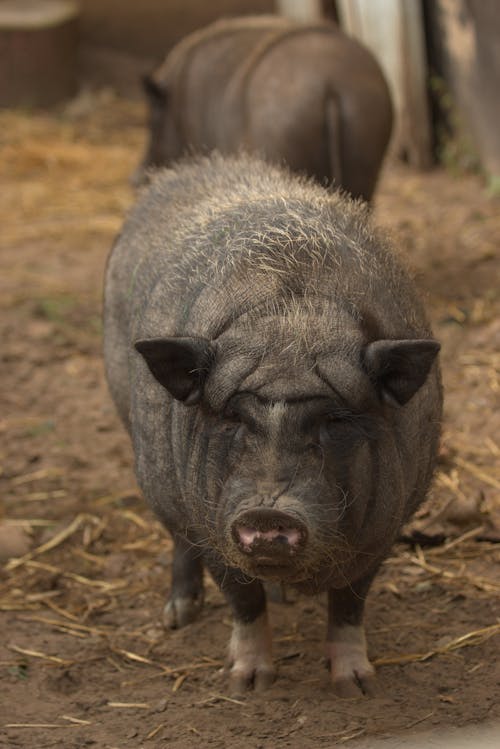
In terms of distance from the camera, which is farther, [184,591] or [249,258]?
[184,591]

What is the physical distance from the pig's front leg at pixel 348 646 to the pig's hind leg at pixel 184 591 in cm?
71

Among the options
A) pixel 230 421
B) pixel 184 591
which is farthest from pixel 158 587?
pixel 230 421

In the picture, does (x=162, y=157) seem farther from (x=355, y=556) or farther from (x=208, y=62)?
(x=355, y=556)

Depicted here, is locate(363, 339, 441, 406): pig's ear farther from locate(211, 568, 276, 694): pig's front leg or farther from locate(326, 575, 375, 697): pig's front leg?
locate(211, 568, 276, 694): pig's front leg

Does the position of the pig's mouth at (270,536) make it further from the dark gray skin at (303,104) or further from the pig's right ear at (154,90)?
the pig's right ear at (154,90)

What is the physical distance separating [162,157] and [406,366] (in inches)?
239

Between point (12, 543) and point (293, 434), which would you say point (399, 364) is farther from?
point (12, 543)

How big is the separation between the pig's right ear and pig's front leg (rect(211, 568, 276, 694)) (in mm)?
5637

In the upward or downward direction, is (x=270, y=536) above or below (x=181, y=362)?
below

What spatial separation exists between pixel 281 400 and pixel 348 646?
1236mm

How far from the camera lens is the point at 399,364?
146 inches

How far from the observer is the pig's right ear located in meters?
9.26

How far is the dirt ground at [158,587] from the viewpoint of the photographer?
423cm

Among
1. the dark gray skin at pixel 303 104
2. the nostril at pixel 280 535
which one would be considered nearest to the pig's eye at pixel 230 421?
the nostril at pixel 280 535
